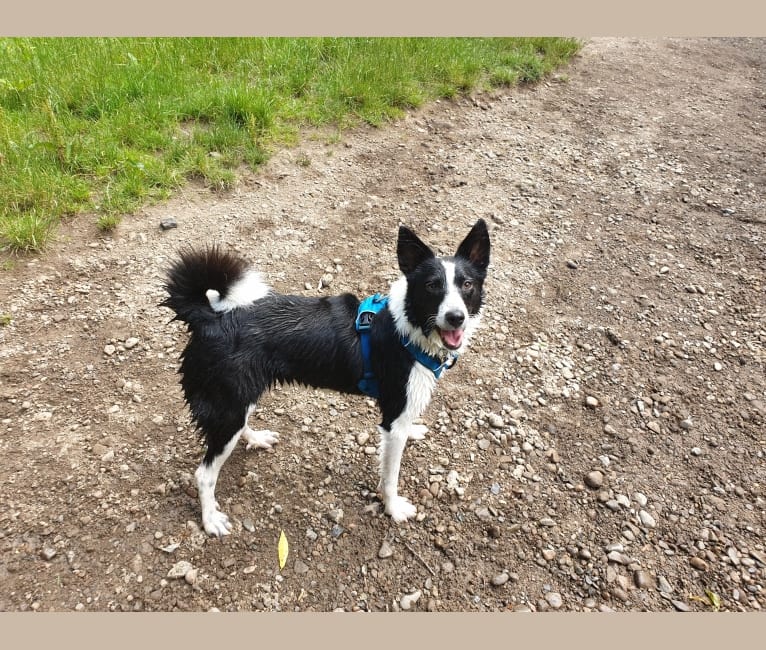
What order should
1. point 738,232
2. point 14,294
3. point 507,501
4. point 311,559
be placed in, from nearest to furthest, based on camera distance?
point 311,559 < point 507,501 < point 14,294 < point 738,232

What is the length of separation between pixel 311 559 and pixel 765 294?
15.1ft

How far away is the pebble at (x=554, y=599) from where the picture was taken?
269 cm

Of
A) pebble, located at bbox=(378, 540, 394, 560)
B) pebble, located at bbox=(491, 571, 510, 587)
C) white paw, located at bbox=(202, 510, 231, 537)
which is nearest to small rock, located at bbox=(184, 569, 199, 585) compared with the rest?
white paw, located at bbox=(202, 510, 231, 537)

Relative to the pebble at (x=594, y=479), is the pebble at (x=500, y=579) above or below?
below

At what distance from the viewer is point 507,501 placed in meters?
3.12

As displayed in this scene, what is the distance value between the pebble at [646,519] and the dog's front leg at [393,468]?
1382 millimetres

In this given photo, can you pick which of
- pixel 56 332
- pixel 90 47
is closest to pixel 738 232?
pixel 56 332

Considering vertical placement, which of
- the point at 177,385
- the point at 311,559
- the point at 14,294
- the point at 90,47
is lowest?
the point at 311,559

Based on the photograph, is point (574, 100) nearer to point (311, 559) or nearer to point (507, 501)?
point (507, 501)

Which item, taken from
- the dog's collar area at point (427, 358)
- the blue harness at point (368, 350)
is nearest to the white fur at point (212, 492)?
the blue harness at point (368, 350)

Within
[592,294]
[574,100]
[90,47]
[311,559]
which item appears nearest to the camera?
[311,559]

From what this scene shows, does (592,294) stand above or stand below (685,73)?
below

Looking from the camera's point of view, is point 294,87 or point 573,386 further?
point 294,87

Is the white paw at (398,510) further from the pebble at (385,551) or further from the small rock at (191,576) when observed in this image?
the small rock at (191,576)
